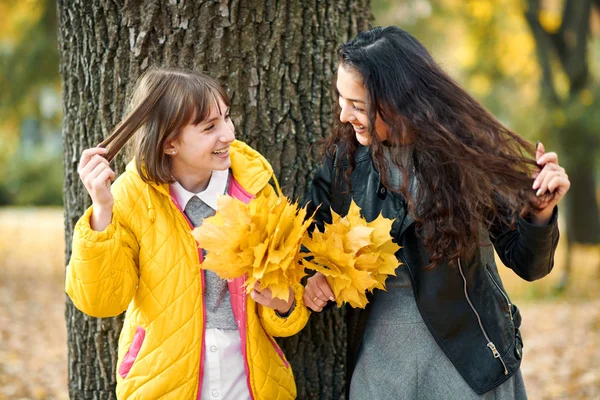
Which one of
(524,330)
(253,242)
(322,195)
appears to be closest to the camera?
(253,242)

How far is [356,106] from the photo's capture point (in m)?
2.36

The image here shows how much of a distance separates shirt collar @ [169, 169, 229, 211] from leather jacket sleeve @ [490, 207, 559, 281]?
1.03 metres

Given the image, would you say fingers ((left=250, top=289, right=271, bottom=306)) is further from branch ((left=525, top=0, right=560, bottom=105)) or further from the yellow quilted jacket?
branch ((left=525, top=0, right=560, bottom=105))

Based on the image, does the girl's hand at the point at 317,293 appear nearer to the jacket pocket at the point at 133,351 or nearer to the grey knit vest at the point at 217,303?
the grey knit vest at the point at 217,303

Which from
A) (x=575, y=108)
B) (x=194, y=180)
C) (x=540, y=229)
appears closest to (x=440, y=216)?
(x=540, y=229)

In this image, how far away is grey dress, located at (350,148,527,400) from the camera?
2354 mm

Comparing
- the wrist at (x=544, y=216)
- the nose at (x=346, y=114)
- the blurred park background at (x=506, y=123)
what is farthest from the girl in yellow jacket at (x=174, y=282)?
the blurred park background at (x=506, y=123)

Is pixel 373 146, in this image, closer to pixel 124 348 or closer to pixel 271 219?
pixel 271 219

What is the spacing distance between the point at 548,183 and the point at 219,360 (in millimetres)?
1313

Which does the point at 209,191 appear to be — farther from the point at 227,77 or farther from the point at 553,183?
the point at 553,183

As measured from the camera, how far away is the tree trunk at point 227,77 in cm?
285

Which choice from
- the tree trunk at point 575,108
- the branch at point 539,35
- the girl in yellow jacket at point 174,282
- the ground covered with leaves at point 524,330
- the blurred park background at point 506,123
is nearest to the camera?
the girl in yellow jacket at point 174,282

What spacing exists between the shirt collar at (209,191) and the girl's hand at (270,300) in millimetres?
394

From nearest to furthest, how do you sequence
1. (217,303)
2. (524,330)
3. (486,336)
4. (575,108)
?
(486,336), (217,303), (524,330), (575,108)
